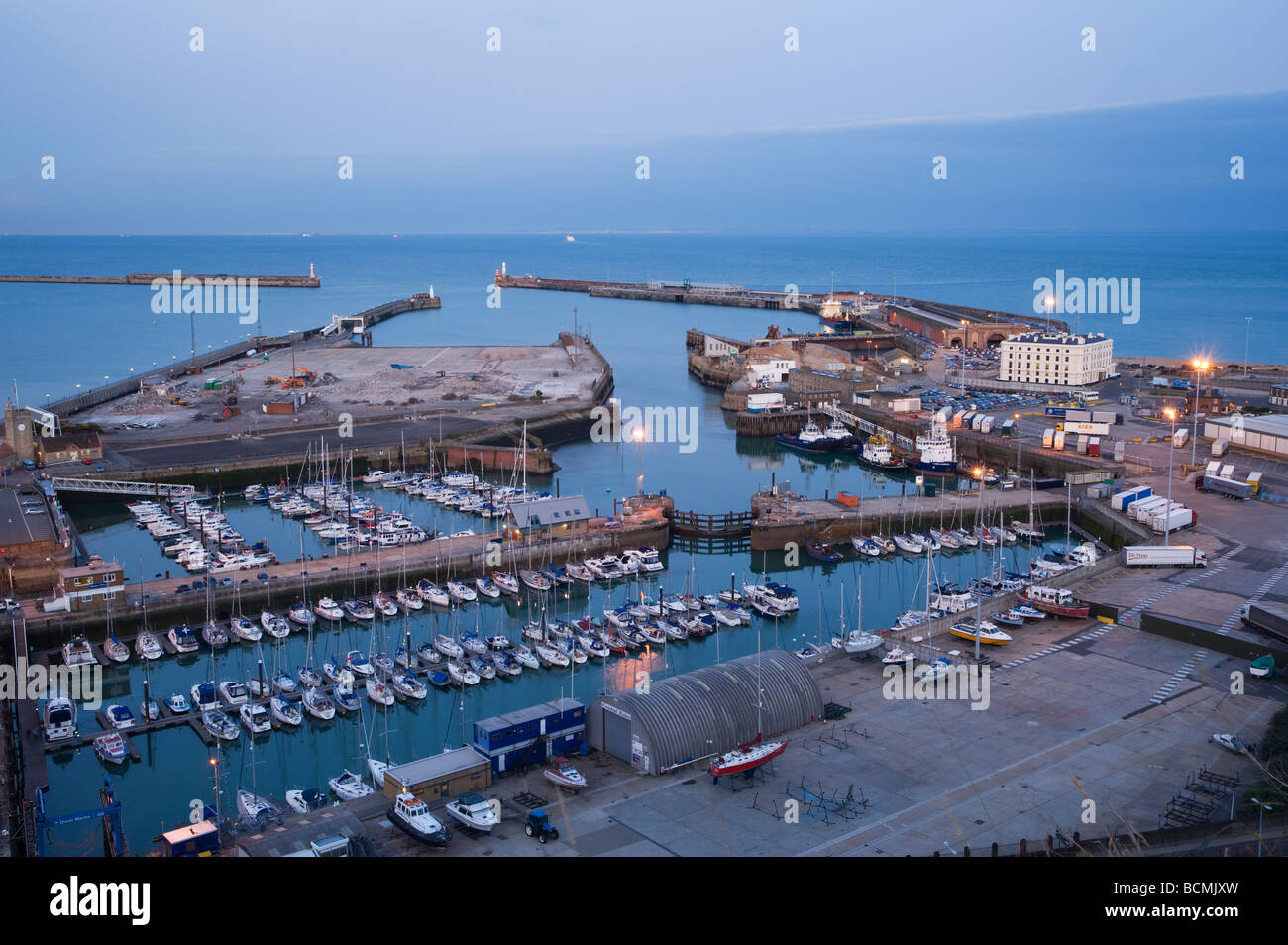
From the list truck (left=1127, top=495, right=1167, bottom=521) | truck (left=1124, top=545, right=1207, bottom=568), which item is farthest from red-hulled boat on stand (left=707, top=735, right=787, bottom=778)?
→ truck (left=1127, top=495, right=1167, bottom=521)

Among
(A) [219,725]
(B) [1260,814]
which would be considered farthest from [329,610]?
(B) [1260,814]

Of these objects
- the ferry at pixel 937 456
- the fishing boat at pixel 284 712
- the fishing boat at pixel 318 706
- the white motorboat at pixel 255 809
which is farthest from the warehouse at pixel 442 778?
the ferry at pixel 937 456

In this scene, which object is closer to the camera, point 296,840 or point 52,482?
point 296,840

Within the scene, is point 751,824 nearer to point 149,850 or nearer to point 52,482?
point 149,850

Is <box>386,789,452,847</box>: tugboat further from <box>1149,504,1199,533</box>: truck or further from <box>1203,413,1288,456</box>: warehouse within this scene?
<box>1203,413,1288,456</box>: warehouse
